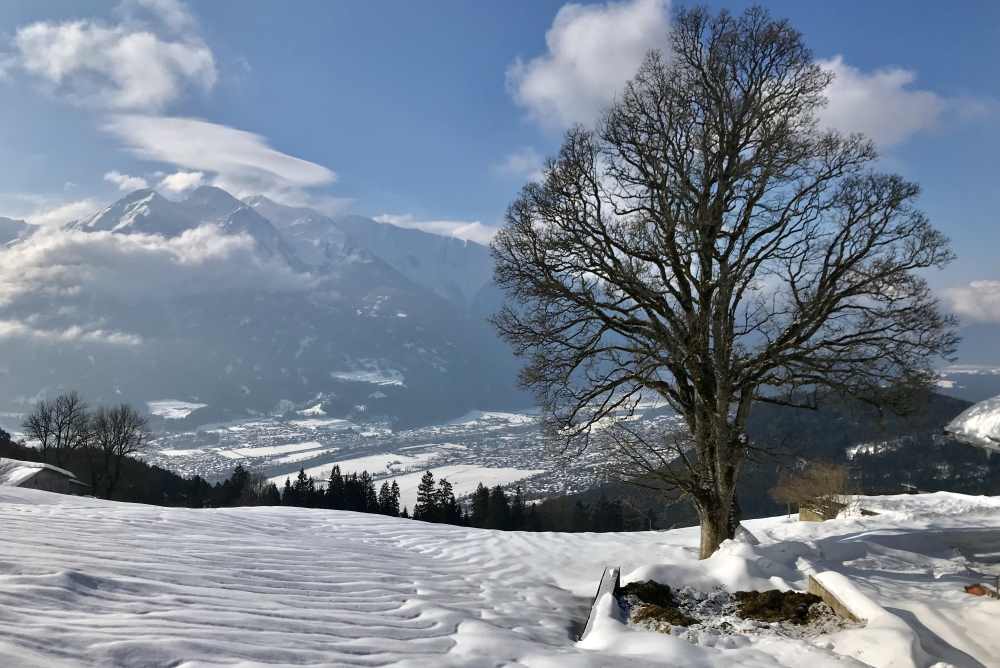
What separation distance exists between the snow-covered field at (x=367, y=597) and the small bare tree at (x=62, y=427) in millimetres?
46776

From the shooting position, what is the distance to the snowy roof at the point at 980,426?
7.37 meters

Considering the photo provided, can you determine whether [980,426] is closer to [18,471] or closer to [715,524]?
[715,524]

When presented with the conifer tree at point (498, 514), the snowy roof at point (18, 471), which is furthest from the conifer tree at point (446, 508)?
the snowy roof at point (18, 471)

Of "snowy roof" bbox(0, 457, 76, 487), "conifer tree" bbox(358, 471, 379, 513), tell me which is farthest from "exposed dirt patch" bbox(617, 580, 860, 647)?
"conifer tree" bbox(358, 471, 379, 513)

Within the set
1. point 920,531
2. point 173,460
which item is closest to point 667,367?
point 920,531

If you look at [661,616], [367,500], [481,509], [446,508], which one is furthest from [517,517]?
[661,616]

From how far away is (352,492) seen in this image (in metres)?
62.3

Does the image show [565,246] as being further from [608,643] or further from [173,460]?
[173,460]

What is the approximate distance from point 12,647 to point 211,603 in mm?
1671

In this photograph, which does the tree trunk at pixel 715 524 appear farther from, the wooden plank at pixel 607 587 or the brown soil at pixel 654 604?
the brown soil at pixel 654 604

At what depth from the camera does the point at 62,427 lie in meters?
49.7

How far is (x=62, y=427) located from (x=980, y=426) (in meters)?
60.5

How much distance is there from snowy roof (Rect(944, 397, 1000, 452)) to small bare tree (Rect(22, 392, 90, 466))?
55.8 meters

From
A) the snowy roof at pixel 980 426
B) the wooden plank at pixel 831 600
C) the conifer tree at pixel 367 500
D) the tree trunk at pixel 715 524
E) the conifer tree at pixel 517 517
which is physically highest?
the snowy roof at pixel 980 426
